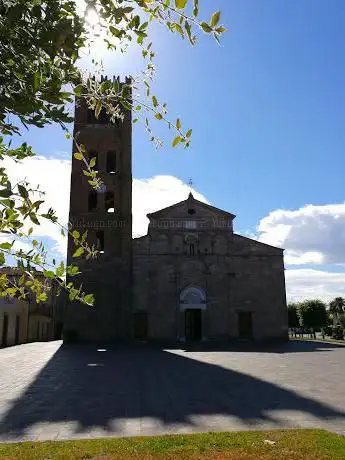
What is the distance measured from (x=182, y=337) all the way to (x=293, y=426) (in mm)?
25868

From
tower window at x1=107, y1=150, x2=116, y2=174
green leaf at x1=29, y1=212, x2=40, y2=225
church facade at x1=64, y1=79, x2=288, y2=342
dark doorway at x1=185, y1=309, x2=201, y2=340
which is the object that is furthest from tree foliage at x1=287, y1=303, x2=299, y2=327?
green leaf at x1=29, y1=212, x2=40, y2=225

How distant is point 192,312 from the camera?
3372cm

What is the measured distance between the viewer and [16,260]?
2438mm

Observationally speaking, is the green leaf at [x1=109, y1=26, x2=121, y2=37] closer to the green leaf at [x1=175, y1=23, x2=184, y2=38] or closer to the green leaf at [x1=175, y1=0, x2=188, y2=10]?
the green leaf at [x1=175, y1=23, x2=184, y2=38]

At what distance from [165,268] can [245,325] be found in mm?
7859

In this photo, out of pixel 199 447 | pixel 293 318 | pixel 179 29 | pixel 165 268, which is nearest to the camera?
pixel 179 29

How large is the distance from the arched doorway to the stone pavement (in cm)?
1751

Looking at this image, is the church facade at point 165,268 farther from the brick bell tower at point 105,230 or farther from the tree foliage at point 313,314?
the tree foliage at point 313,314

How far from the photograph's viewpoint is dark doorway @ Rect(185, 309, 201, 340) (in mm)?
33103

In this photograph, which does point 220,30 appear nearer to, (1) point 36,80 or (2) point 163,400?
(1) point 36,80

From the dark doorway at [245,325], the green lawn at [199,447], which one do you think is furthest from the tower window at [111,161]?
the green lawn at [199,447]

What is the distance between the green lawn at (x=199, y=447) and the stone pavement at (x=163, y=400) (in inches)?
23.5

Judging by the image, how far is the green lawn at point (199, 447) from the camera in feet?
16.4

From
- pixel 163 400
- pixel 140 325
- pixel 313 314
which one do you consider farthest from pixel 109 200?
pixel 313 314
